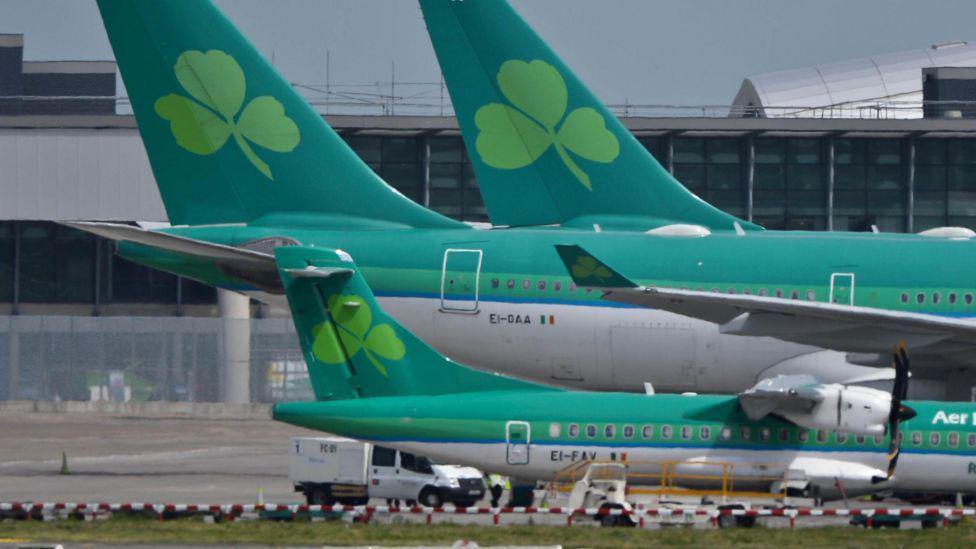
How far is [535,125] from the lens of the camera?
4469cm

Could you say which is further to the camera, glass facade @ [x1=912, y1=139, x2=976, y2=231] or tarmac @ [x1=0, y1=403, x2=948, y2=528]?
glass facade @ [x1=912, y1=139, x2=976, y2=231]

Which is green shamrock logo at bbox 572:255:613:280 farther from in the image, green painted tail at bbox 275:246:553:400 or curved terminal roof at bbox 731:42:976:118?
curved terminal roof at bbox 731:42:976:118

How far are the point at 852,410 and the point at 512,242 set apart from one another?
32.0ft

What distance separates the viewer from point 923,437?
35.6 metres

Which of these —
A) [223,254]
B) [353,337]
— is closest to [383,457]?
[353,337]

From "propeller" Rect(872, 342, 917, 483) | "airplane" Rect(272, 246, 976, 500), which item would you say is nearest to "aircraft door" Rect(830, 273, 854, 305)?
"airplane" Rect(272, 246, 976, 500)

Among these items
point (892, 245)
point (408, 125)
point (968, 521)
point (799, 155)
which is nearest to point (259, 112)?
point (892, 245)

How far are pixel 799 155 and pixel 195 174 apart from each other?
3811 cm

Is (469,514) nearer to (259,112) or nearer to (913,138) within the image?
(259,112)

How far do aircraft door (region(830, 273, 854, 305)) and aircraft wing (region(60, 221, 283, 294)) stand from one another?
41.3 feet

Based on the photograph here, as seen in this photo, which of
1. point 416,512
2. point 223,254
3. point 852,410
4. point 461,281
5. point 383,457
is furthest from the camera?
point 383,457

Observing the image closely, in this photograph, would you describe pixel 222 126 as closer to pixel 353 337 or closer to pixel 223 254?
pixel 223 254

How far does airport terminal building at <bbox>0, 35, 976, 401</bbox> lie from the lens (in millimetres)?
73875

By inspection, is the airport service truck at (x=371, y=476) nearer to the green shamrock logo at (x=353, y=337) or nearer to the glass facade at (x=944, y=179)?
the green shamrock logo at (x=353, y=337)
